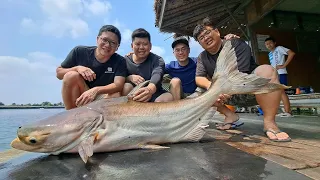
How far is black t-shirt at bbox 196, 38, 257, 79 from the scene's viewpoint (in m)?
2.85

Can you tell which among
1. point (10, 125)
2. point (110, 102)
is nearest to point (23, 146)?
point (110, 102)

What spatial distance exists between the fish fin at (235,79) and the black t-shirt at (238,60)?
0.41m

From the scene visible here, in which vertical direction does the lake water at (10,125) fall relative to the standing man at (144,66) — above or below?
below

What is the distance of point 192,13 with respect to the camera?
20.8 ft

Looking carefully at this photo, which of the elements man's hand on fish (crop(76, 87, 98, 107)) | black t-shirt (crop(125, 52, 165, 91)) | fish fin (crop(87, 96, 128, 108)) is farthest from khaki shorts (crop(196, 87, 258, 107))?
man's hand on fish (crop(76, 87, 98, 107))

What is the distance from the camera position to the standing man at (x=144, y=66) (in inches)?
125

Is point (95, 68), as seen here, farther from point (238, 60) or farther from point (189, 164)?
point (189, 164)

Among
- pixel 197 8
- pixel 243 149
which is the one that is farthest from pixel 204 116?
pixel 197 8

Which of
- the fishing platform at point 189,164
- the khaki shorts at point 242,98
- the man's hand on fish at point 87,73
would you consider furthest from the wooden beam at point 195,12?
the fishing platform at point 189,164

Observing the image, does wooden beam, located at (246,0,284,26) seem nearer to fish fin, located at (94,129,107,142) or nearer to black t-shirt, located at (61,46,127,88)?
black t-shirt, located at (61,46,127,88)

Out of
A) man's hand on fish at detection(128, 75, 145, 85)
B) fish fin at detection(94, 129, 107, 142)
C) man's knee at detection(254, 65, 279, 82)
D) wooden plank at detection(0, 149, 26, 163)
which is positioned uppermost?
man's hand on fish at detection(128, 75, 145, 85)

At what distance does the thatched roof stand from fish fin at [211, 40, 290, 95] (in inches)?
133

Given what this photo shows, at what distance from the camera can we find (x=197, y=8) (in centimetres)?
623

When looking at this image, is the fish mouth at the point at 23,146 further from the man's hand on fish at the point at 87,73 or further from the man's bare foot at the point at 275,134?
the man's bare foot at the point at 275,134
